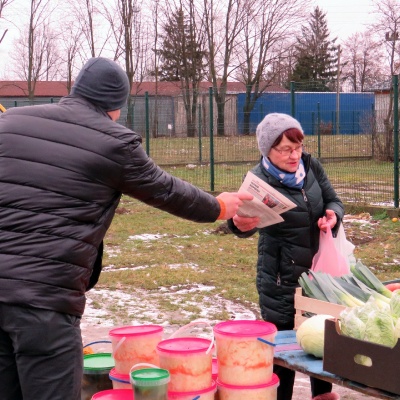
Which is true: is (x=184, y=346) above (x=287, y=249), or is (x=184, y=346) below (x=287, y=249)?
below

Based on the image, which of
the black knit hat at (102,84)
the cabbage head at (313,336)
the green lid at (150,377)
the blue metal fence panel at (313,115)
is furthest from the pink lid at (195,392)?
the blue metal fence panel at (313,115)

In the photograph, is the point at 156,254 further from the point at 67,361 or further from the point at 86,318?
the point at 67,361

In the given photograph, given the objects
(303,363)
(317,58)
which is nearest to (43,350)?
(303,363)

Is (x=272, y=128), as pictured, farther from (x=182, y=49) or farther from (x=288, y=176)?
(x=182, y=49)

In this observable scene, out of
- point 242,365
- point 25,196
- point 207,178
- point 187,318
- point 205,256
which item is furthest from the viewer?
point 207,178

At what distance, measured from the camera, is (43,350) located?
2609 millimetres

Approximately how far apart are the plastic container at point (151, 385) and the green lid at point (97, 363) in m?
0.72

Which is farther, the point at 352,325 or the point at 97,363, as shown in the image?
the point at 97,363

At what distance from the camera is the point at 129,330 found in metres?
3.17

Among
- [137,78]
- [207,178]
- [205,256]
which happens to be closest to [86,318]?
[205,256]

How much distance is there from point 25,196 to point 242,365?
1123 millimetres

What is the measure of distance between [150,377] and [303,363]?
2.16 ft

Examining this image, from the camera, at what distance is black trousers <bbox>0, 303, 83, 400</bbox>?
260cm

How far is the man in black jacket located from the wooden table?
2.91 feet
